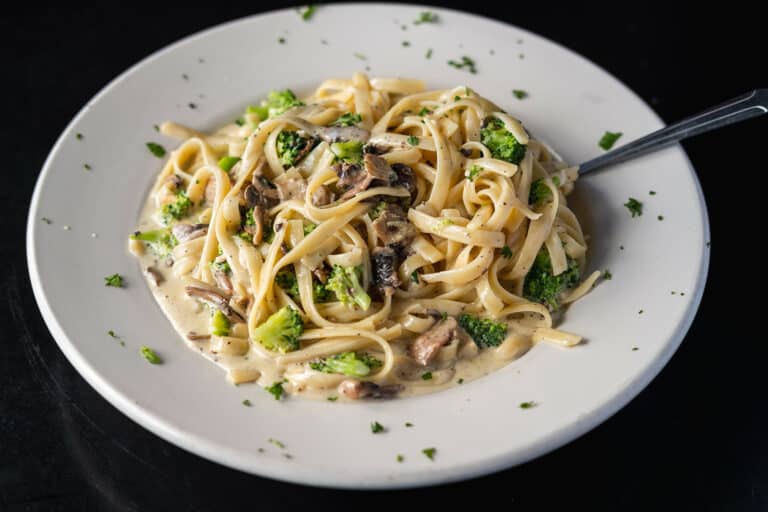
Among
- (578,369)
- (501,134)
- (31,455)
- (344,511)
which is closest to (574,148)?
(501,134)

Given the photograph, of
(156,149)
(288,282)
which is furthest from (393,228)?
(156,149)

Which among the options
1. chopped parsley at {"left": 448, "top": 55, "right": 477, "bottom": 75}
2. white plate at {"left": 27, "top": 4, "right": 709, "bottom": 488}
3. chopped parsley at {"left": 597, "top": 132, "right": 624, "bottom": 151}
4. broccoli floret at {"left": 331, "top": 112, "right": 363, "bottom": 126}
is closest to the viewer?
white plate at {"left": 27, "top": 4, "right": 709, "bottom": 488}

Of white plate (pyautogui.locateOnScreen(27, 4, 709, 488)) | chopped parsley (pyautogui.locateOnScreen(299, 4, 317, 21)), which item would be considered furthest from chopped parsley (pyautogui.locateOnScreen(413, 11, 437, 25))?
chopped parsley (pyautogui.locateOnScreen(299, 4, 317, 21))

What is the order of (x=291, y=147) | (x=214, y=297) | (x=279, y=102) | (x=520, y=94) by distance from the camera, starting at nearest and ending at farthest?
(x=214, y=297)
(x=291, y=147)
(x=279, y=102)
(x=520, y=94)

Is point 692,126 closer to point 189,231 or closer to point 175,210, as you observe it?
point 189,231

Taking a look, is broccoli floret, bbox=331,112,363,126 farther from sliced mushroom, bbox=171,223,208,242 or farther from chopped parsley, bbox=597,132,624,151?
chopped parsley, bbox=597,132,624,151

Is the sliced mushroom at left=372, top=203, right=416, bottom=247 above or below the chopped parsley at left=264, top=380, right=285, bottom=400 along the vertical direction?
above
